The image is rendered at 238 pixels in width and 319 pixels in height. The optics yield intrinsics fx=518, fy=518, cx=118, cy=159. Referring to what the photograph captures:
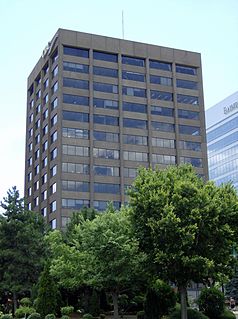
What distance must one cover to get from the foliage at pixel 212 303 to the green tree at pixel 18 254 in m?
17.4

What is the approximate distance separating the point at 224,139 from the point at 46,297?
115 meters

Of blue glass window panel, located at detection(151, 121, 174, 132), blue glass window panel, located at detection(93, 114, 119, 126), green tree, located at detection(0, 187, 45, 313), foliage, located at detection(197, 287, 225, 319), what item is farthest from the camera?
Result: blue glass window panel, located at detection(151, 121, 174, 132)

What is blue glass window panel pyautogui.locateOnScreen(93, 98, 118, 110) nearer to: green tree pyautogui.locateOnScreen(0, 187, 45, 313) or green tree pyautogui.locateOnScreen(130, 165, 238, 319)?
green tree pyautogui.locateOnScreen(0, 187, 45, 313)

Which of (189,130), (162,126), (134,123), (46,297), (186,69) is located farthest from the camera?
(186,69)

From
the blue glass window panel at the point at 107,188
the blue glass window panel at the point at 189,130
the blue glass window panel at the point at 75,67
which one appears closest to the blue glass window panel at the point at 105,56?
the blue glass window panel at the point at 75,67

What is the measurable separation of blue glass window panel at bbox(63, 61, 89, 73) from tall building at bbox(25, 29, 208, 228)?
0.57ft

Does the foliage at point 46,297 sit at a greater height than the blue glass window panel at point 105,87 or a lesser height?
lesser

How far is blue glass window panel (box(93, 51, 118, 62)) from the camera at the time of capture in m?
91.6

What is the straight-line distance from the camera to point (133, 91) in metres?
93.0

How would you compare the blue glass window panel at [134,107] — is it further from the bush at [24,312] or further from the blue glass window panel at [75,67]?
the bush at [24,312]

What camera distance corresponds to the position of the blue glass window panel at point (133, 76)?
93119mm

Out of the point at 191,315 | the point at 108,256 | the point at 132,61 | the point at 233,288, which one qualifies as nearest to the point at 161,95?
the point at 132,61

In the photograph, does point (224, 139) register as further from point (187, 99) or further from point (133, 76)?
point (133, 76)

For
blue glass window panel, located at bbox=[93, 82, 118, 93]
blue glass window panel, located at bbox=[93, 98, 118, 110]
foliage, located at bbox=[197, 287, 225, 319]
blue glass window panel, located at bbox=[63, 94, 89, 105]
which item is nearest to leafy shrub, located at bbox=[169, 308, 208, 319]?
foliage, located at bbox=[197, 287, 225, 319]
